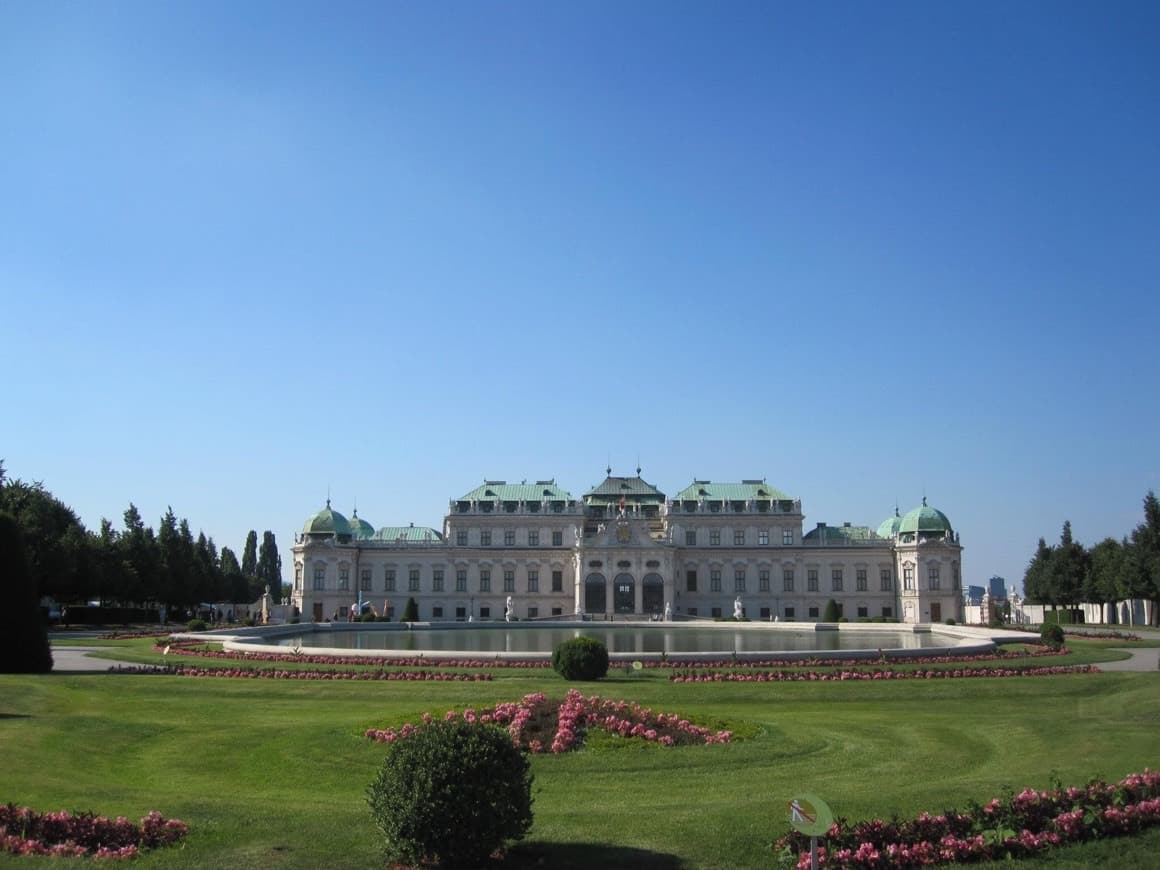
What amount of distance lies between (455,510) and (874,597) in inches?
1623

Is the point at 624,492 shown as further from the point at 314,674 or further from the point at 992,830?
the point at 992,830

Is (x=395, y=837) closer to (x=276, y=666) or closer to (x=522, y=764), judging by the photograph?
(x=522, y=764)

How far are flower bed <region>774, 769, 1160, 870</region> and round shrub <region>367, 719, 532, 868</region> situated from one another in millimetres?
3256

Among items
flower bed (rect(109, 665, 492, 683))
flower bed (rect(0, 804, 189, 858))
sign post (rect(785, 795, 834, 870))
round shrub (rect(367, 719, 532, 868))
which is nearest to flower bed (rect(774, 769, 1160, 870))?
sign post (rect(785, 795, 834, 870))

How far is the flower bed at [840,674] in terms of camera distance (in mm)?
31875

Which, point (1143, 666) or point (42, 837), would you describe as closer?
point (42, 837)

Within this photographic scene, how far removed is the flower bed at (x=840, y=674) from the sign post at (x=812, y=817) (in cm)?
2130

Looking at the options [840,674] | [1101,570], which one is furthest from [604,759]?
[1101,570]

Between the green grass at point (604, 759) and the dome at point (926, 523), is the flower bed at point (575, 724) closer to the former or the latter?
the green grass at point (604, 759)

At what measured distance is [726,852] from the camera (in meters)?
11.9

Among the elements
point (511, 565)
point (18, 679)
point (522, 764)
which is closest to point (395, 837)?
point (522, 764)

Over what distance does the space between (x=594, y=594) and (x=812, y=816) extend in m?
87.1

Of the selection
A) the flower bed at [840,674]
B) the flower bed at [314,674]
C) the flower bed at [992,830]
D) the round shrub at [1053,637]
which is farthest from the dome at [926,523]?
the flower bed at [992,830]

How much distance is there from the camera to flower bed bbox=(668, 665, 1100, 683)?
3188cm
